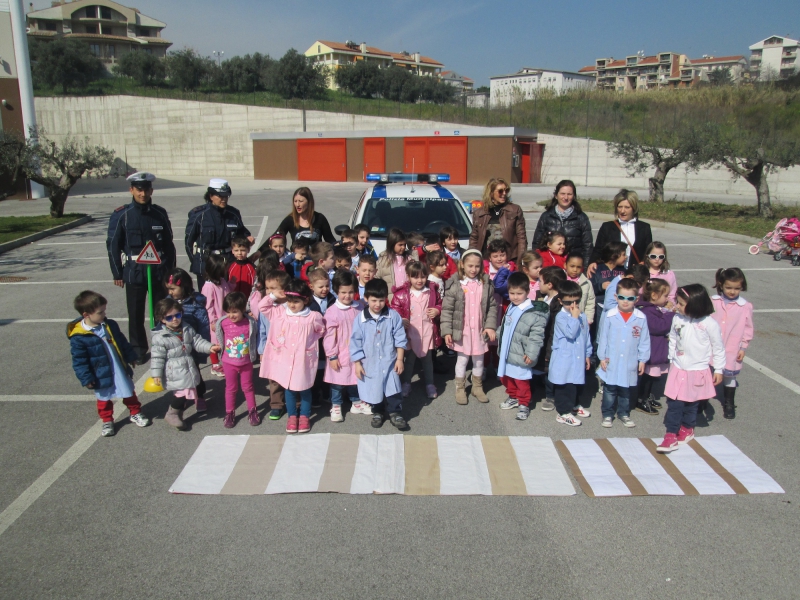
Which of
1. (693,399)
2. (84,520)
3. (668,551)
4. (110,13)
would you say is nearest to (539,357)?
(693,399)

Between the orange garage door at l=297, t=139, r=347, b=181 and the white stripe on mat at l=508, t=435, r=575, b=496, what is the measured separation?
33546 mm

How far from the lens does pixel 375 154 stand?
116 feet

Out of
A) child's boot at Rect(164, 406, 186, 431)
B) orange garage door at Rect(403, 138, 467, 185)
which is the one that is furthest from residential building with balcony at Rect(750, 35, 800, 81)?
child's boot at Rect(164, 406, 186, 431)

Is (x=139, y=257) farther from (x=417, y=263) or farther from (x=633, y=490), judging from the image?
(x=633, y=490)

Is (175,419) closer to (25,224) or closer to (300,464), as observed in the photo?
(300,464)

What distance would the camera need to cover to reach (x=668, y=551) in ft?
11.2

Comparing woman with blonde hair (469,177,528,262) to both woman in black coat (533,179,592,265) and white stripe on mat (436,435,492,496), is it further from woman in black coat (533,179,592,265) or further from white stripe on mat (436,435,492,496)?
white stripe on mat (436,435,492,496)

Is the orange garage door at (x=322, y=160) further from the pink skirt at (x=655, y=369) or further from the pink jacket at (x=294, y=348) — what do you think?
the pink skirt at (x=655, y=369)

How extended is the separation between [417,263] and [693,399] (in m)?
2.47

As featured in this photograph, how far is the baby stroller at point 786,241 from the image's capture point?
1156 cm

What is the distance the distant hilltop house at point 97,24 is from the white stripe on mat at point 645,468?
255 feet

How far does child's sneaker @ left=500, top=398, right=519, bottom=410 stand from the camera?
17.7ft

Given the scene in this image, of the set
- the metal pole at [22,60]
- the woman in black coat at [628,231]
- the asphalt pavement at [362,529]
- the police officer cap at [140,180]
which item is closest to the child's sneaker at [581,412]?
the asphalt pavement at [362,529]

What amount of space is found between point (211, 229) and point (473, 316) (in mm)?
3025
